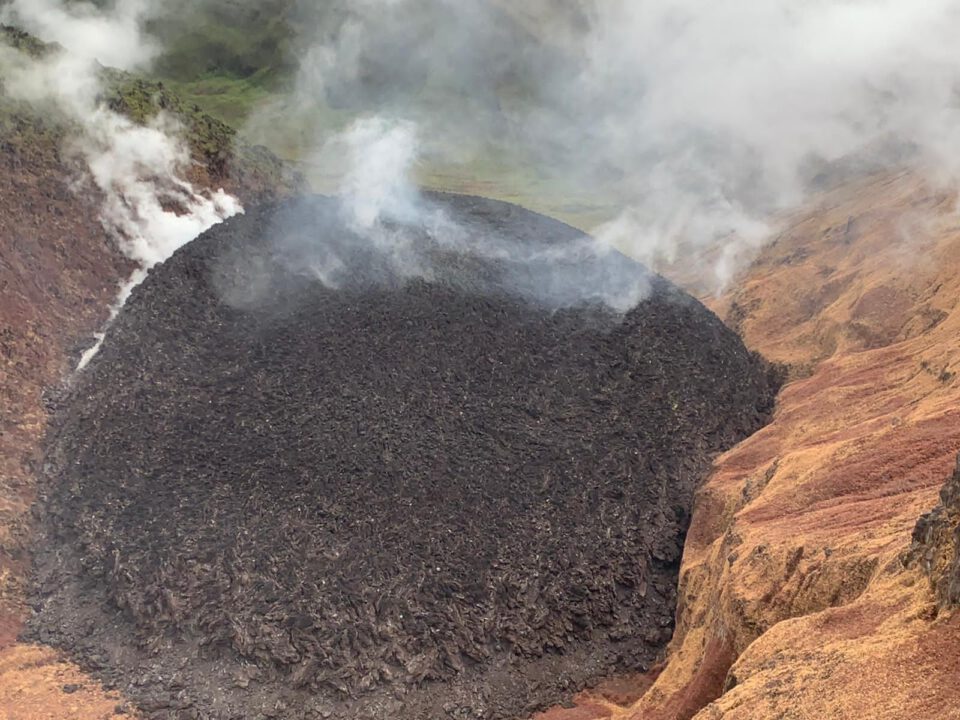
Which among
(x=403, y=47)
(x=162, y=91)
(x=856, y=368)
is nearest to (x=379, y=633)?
(x=856, y=368)

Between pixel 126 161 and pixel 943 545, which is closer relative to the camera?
pixel 943 545

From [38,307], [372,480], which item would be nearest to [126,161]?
[38,307]

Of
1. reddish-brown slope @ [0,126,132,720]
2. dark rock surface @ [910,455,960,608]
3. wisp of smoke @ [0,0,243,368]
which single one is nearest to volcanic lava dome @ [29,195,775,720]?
reddish-brown slope @ [0,126,132,720]

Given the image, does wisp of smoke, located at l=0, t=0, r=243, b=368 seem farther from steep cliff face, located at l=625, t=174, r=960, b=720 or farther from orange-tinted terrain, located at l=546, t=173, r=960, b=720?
steep cliff face, located at l=625, t=174, r=960, b=720

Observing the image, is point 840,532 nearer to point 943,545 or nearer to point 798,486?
point 798,486

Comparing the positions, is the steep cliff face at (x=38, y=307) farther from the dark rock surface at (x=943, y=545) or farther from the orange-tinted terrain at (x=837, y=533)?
the dark rock surface at (x=943, y=545)

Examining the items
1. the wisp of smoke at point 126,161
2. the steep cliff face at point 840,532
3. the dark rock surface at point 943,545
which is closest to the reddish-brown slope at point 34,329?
the wisp of smoke at point 126,161

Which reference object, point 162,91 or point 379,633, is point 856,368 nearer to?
point 379,633
